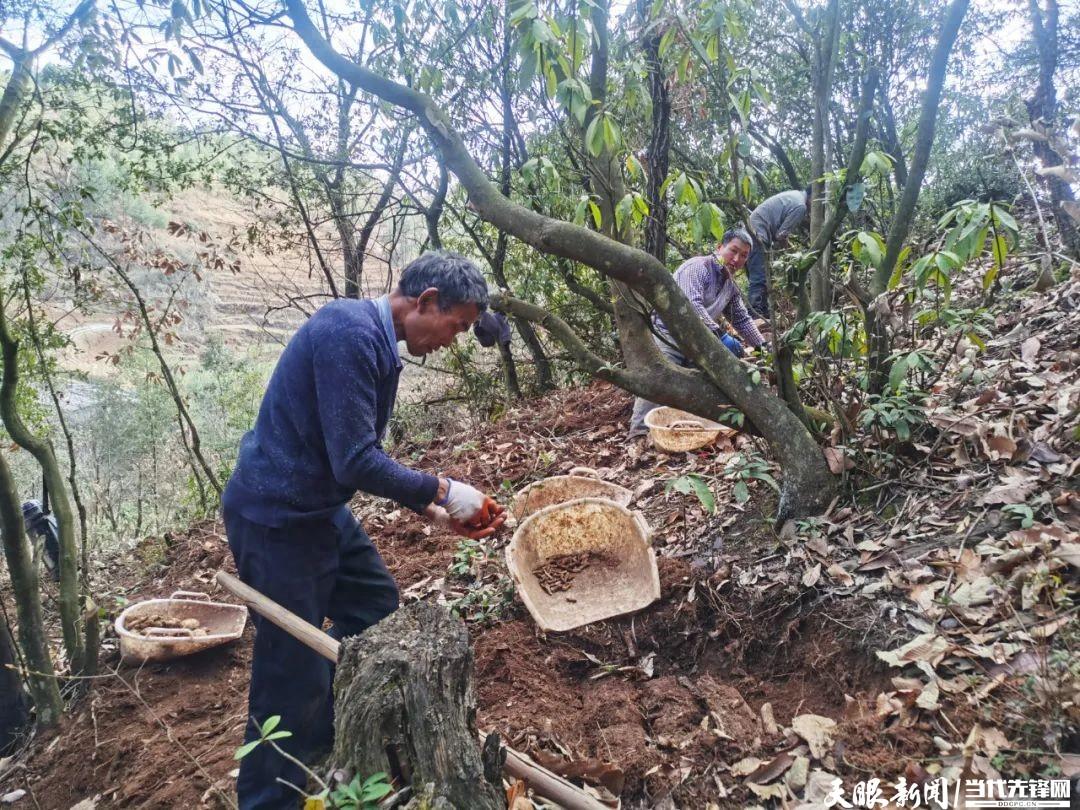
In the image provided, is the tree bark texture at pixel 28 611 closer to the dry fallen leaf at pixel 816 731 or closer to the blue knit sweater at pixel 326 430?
the blue knit sweater at pixel 326 430

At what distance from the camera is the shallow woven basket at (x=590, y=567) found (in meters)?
3.10

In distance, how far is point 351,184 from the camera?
7.90 meters

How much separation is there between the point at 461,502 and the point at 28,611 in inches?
117

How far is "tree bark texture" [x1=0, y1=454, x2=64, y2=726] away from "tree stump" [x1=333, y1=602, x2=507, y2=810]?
297 centimetres

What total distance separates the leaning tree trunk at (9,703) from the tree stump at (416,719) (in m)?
3.24

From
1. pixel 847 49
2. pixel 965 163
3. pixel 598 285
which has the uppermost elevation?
pixel 847 49

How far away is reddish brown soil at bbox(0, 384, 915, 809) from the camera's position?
233 cm

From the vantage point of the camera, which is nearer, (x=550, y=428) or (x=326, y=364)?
(x=326, y=364)

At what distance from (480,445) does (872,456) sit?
3789 mm

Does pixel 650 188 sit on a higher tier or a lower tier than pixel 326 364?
higher

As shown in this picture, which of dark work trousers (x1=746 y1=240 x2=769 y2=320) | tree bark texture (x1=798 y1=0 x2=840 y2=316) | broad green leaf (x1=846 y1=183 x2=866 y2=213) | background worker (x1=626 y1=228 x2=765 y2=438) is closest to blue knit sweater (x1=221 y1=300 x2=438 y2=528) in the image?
broad green leaf (x1=846 y1=183 x2=866 y2=213)

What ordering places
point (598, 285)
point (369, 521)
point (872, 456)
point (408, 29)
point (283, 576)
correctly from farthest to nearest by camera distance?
point (598, 285)
point (408, 29)
point (369, 521)
point (872, 456)
point (283, 576)

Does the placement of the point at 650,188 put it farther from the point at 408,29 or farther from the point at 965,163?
the point at 965,163

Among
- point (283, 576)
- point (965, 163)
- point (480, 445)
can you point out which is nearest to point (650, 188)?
point (480, 445)
